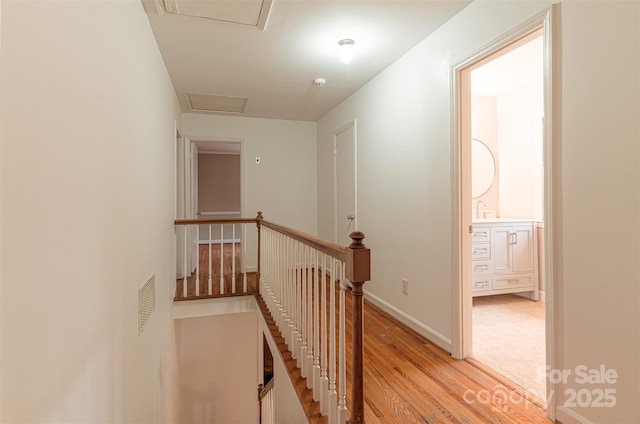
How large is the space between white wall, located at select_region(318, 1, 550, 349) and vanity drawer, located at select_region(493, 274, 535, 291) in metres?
1.26

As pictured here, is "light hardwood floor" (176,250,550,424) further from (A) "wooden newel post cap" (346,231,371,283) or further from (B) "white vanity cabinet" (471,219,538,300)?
(B) "white vanity cabinet" (471,219,538,300)

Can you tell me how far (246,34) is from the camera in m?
2.62

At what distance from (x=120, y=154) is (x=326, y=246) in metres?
1.21

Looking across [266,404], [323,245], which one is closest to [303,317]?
[323,245]

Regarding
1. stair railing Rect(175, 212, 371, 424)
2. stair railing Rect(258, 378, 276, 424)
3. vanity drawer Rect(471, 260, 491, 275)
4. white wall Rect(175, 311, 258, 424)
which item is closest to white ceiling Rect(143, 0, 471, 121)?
stair railing Rect(175, 212, 371, 424)

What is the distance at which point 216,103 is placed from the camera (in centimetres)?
Answer: 433

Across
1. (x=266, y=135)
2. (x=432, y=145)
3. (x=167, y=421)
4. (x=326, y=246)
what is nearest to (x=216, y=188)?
(x=266, y=135)

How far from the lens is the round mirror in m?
4.25

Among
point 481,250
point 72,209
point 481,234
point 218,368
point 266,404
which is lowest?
point 266,404

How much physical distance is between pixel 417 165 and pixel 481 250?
140 cm

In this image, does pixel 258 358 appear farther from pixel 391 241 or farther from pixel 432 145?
pixel 432 145

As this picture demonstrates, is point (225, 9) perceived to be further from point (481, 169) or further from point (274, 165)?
point (481, 169)

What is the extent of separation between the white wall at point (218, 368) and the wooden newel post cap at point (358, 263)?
3.50 meters

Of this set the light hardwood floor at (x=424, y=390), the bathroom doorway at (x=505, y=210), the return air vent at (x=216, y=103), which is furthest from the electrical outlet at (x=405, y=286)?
the return air vent at (x=216, y=103)
